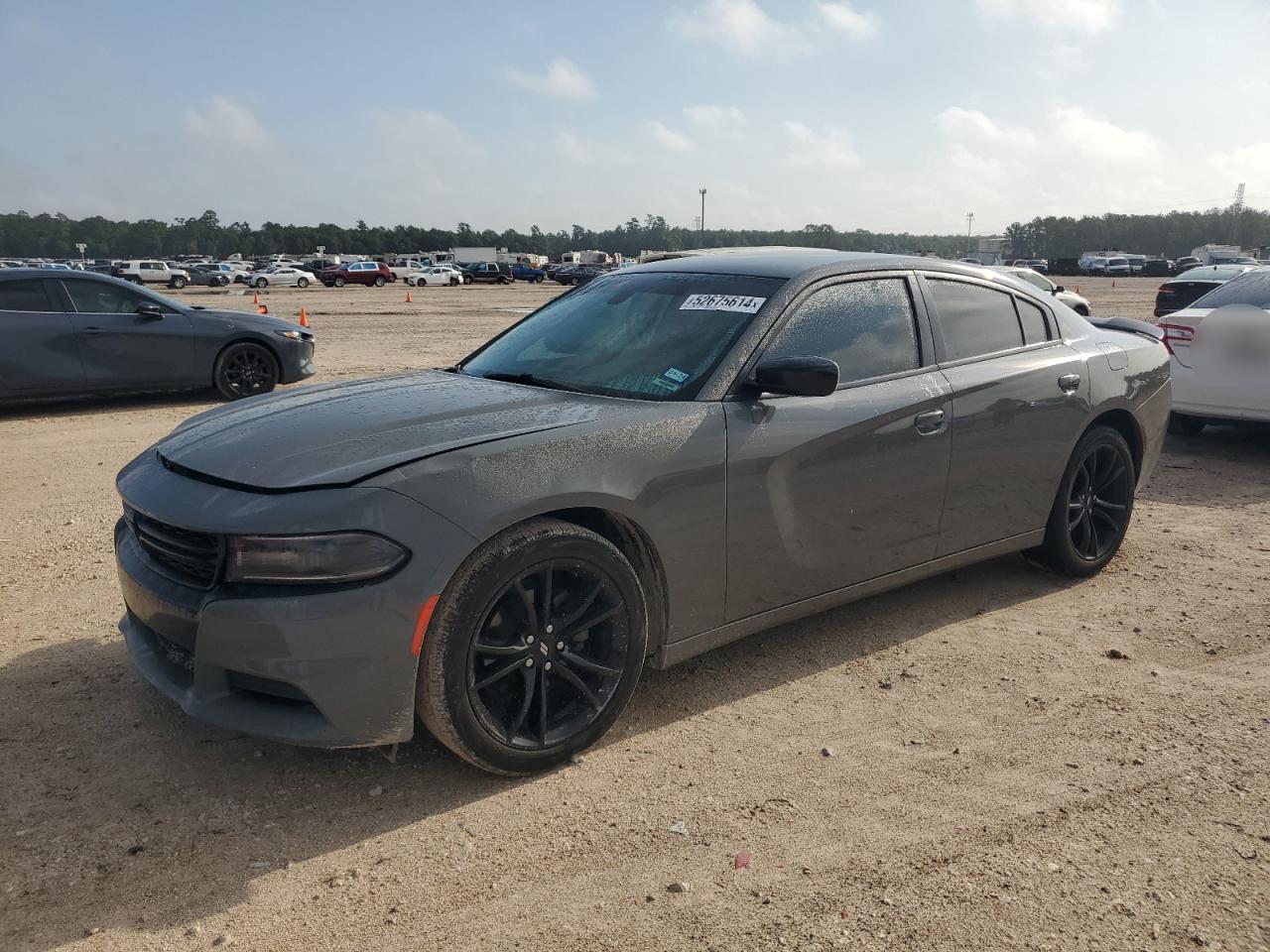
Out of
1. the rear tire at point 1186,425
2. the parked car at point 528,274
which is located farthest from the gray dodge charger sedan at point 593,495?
the parked car at point 528,274

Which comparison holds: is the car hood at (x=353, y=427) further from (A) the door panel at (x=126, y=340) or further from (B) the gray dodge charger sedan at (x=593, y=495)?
(A) the door panel at (x=126, y=340)

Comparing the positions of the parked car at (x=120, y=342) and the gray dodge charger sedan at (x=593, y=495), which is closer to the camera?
the gray dodge charger sedan at (x=593, y=495)

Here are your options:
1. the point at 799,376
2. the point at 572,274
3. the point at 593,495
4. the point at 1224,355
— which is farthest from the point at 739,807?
the point at 572,274

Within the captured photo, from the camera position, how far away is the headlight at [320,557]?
2789 mm

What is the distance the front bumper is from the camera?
2775mm

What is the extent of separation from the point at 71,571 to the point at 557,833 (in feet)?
11.2

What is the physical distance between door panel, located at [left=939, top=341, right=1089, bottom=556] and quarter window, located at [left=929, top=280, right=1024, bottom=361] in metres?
0.08

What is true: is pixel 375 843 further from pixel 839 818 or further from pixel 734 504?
pixel 734 504

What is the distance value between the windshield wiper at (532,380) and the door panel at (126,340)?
7270 mm

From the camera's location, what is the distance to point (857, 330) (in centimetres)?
412

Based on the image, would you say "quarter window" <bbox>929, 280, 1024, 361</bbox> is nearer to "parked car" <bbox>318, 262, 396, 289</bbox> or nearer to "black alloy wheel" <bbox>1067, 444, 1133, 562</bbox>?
"black alloy wheel" <bbox>1067, 444, 1133, 562</bbox>

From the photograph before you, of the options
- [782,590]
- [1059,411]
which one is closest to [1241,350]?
[1059,411]

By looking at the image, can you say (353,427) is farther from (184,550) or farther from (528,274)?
(528,274)

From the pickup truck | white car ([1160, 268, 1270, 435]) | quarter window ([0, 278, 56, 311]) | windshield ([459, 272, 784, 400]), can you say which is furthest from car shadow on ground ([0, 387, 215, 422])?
the pickup truck
